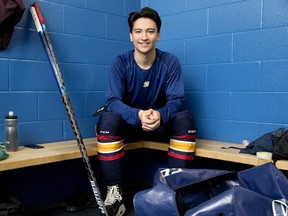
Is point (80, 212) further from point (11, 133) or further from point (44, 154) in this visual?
point (11, 133)

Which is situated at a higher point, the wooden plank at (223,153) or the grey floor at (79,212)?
the wooden plank at (223,153)

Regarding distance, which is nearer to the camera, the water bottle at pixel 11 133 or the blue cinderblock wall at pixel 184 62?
the water bottle at pixel 11 133

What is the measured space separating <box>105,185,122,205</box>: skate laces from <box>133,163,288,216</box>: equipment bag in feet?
1.00

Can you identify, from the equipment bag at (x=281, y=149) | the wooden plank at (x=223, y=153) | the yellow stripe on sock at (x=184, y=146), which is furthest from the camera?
the yellow stripe on sock at (x=184, y=146)

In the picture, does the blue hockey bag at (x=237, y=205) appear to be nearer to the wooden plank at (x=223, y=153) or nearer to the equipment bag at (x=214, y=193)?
the equipment bag at (x=214, y=193)

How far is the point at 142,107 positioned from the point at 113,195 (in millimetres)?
651

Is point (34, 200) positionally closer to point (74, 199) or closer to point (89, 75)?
point (74, 199)

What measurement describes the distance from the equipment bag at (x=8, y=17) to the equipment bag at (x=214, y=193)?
3.84 ft

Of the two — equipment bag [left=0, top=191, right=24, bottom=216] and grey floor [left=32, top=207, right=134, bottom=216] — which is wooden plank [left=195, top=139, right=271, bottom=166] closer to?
grey floor [left=32, top=207, right=134, bottom=216]

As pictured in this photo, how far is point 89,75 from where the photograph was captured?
2.36 meters

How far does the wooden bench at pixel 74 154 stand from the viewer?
63.2 inches

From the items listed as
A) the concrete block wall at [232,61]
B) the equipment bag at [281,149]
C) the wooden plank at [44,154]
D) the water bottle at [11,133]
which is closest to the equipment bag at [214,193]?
the equipment bag at [281,149]

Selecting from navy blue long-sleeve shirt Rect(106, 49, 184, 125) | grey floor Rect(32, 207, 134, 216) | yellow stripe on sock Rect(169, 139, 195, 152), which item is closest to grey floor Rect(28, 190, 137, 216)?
grey floor Rect(32, 207, 134, 216)

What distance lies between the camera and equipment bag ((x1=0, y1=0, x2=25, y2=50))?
69.2 inches
